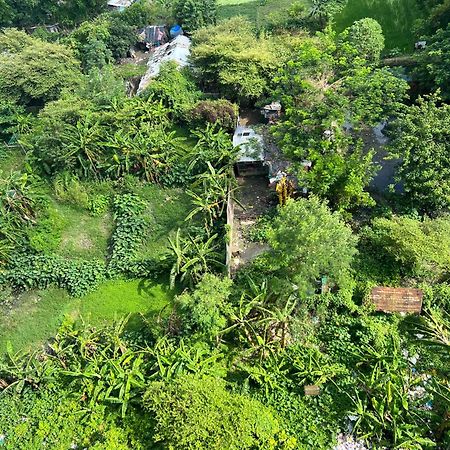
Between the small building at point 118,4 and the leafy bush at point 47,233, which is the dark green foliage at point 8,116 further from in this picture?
the small building at point 118,4

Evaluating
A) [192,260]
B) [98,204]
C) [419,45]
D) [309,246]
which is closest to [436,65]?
[419,45]

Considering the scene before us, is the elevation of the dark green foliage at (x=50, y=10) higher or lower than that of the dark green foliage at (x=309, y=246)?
higher

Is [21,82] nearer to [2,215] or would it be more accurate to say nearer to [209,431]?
[2,215]

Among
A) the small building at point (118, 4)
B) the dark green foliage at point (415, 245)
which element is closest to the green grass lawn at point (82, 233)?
the dark green foliage at point (415, 245)

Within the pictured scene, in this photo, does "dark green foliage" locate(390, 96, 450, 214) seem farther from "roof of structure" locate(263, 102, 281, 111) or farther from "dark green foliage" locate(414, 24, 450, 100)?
"roof of structure" locate(263, 102, 281, 111)

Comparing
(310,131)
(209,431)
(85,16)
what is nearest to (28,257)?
(209,431)

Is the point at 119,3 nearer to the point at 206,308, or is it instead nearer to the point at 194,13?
the point at 194,13
